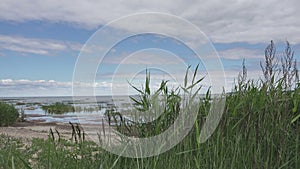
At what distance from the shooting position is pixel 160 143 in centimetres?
306

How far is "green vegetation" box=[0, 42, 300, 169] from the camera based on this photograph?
2.81m

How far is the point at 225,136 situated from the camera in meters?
3.13

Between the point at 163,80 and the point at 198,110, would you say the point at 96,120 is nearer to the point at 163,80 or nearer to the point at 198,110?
the point at 163,80

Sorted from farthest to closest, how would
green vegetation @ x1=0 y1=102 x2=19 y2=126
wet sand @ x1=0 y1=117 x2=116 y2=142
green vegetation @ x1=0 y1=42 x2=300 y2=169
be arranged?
green vegetation @ x1=0 y1=102 x2=19 y2=126 < wet sand @ x1=0 y1=117 x2=116 y2=142 < green vegetation @ x1=0 y1=42 x2=300 y2=169

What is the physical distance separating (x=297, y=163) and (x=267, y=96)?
0.82 meters

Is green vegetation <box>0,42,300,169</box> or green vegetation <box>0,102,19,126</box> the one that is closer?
green vegetation <box>0,42,300,169</box>

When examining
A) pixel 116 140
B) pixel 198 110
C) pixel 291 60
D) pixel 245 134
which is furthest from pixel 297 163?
pixel 116 140

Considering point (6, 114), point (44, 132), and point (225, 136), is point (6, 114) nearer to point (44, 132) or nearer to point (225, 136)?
point (44, 132)

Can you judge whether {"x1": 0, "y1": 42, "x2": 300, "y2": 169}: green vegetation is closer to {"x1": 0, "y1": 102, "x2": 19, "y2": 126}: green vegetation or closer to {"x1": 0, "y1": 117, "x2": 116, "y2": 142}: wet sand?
{"x1": 0, "y1": 117, "x2": 116, "y2": 142}: wet sand

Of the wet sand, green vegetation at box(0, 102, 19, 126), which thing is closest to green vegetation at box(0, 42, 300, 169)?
the wet sand

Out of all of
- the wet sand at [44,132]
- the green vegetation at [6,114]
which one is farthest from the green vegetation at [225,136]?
the green vegetation at [6,114]

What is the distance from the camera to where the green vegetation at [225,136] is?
281 centimetres

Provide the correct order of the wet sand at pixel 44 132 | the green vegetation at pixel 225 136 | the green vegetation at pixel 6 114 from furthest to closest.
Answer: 1. the green vegetation at pixel 6 114
2. the wet sand at pixel 44 132
3. the green vegetation at pixel 225 136

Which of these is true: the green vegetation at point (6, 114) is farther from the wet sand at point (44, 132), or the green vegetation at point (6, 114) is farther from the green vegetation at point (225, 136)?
the green vegetation at point (225, 136)
